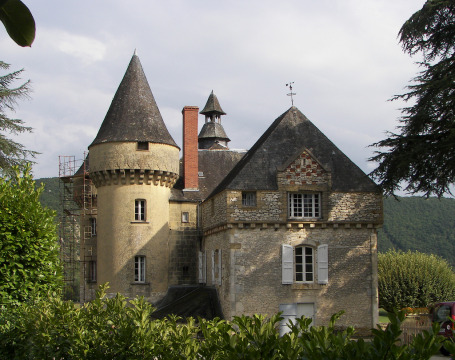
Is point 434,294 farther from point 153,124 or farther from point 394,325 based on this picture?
point 394,325

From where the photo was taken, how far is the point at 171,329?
842 cm

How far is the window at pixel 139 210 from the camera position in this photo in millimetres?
27938

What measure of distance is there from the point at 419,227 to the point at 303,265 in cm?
7045

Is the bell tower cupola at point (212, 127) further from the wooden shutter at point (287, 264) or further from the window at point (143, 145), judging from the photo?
the wooden shutter at point (287, 264)

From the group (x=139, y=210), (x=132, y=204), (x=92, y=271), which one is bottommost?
(x=92, y=271)

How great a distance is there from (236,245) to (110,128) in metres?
9.50

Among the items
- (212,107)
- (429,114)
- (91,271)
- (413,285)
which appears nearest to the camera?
(429,114)

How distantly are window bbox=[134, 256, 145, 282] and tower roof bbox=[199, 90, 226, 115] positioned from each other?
2287cm

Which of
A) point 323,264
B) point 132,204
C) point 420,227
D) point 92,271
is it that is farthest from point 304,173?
point 420,227


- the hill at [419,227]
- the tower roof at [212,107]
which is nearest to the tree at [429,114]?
the tower roof at [212,107]

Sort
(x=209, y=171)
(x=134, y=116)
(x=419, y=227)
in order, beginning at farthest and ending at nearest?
1. (x=419, y=227)
2. (x=209, y=171)
3. (x=134, y=116)

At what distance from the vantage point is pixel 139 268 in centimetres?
2773

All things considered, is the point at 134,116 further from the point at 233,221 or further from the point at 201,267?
the point at 233,221

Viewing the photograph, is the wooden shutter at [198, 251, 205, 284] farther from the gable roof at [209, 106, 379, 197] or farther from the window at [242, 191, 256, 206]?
the window at [242, 191, 256, 206]
